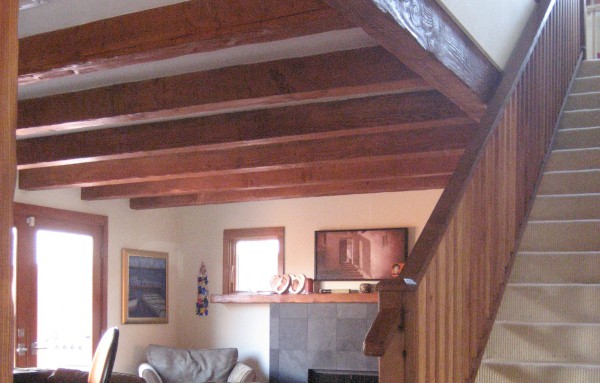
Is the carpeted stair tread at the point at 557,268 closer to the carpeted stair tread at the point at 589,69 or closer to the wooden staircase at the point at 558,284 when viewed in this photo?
the wooden staircase at the point at 558,284

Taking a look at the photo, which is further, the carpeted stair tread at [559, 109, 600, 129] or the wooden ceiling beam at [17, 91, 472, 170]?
the carpeted stair tread at [559, 109, 600, 129]

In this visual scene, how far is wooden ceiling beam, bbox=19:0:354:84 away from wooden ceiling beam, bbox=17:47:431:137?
0.78 m

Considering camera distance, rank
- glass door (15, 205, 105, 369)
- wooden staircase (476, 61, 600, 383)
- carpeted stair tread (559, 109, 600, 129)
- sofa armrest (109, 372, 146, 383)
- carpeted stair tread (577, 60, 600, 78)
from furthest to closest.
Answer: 1. glass door (15, 205, 105, 369)
2. carpeted stair tread (577, 60, 600, 78)
3. sofa armrest (109, 372, 146, 383)
4. carpeted stair tread (559, 109, 600, 129)
5. wooden staircase (476, 61, 600, 383)

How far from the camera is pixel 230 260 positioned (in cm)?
908

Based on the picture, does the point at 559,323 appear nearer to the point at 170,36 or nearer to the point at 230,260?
the point at 170,36

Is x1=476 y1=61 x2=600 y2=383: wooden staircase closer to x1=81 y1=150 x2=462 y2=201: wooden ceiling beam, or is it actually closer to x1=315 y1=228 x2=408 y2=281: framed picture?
x1=81 y1=150 x2=462 y2=201: wooden ceiling beam

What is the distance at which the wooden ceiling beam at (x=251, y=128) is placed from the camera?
474 cm

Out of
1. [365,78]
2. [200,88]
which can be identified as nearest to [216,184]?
[200,88]

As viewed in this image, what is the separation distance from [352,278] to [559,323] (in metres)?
4.86

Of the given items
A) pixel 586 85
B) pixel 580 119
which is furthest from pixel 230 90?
pixel 586 85

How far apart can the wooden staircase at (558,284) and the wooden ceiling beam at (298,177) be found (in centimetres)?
150

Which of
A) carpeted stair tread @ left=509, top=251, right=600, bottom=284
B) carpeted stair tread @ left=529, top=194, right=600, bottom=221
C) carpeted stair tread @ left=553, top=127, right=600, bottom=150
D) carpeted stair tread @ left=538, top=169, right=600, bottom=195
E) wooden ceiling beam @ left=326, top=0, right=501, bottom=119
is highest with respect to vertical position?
wooden ceiling beam @ left=326, top=0, right=501, bottom=119

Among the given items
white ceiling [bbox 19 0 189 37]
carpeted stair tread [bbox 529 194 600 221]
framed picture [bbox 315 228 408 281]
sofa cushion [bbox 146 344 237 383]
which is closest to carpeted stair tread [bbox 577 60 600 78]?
carpeted stair tread [bbox 529 194 600 221]

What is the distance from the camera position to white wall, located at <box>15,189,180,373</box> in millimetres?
7895
